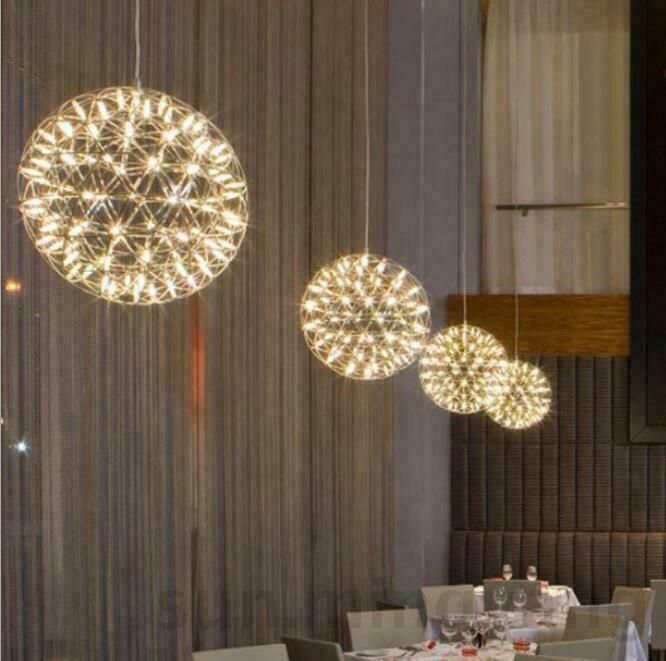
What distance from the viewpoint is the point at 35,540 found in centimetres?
620

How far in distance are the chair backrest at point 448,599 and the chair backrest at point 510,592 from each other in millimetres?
143

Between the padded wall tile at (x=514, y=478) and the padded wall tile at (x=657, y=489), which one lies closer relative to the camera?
the padded wall tile at (x=657, y=489)

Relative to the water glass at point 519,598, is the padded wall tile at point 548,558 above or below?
below

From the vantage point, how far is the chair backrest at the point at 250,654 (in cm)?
673

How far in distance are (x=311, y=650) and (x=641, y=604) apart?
3.58m

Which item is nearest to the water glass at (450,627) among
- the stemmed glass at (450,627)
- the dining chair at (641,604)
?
the stemmed glass at (450,627)

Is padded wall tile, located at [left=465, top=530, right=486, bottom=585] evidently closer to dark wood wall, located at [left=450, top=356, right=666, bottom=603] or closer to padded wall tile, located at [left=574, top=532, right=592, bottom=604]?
dark wood wall, located at [left=450, top=356, right=666, bottom=603]

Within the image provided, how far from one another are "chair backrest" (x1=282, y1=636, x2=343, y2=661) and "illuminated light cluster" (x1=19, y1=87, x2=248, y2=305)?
3.26 meters

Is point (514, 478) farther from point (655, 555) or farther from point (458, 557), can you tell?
point (655, 555)

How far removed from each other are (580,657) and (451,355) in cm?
229

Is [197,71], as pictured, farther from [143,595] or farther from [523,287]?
[523,287]

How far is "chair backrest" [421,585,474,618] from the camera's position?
9.82 m

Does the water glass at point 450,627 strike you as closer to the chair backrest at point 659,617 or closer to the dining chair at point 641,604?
the dining chair at point 641,604

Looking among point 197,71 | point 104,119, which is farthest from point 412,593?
point 104,119
